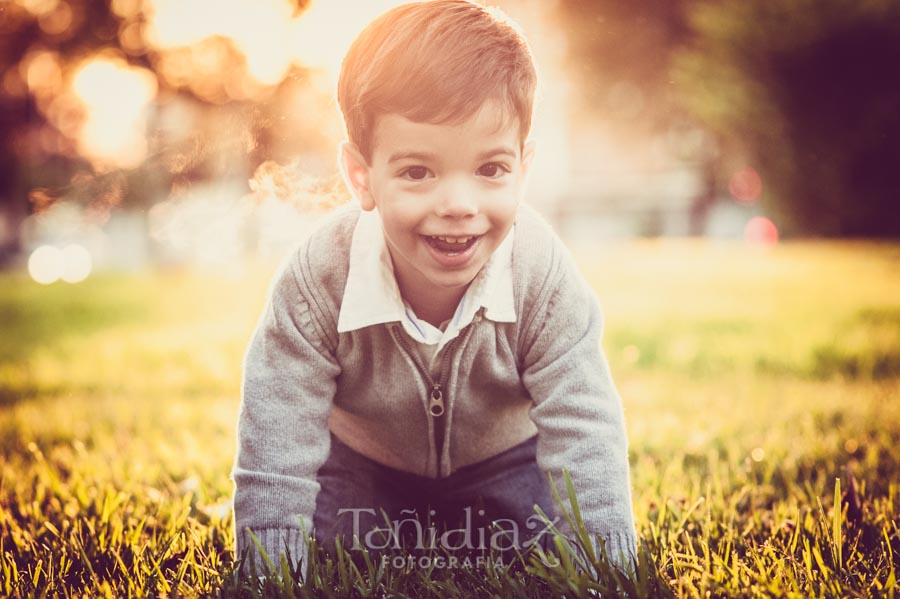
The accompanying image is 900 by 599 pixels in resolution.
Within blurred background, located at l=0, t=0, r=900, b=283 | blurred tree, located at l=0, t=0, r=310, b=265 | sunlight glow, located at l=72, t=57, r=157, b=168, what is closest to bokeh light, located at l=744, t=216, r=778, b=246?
blurred background, located at l=0, t=0, r=900, b=283

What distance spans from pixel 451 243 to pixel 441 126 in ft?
0.84

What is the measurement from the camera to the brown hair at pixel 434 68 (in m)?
1.59

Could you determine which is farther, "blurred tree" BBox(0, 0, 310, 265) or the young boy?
"blurred tree" BBox(0, 0, 310, 265)

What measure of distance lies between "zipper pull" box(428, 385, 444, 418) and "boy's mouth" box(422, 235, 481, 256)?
36cm

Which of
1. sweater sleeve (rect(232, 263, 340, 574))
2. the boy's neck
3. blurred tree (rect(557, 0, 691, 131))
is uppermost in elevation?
blurred tree (rect(557, 0, 691, 131))

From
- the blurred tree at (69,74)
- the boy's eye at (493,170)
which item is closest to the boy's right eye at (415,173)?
the boy's eye at (493,170)

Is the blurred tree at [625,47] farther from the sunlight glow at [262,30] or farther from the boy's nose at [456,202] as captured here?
the boy's nose at [456,202]

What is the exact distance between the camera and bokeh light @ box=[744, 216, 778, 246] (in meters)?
18.1

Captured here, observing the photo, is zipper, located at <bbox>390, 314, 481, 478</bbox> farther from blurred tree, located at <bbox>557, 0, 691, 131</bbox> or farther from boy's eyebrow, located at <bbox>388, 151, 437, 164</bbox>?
blurred tree, located at <bbox>557, 0, 691, 131</bbox>

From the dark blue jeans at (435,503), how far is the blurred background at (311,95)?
918mm

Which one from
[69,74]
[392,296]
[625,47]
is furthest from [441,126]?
[625,47]

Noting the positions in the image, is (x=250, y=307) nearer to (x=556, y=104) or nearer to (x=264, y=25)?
(x=264, y=25)

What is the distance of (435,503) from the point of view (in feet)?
7.04

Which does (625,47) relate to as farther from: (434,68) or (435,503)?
(434,68)
